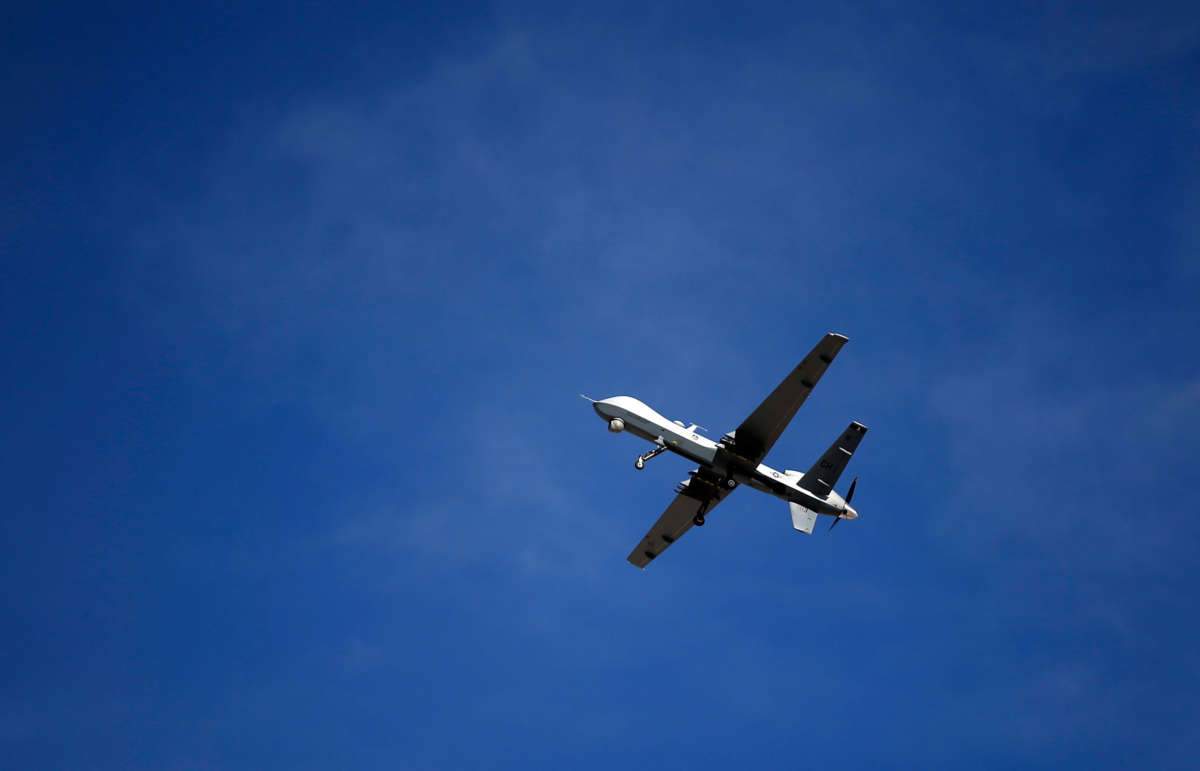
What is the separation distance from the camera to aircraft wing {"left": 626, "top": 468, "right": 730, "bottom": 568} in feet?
200

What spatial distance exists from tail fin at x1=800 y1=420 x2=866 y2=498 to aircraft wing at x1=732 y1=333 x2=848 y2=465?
3.81 m

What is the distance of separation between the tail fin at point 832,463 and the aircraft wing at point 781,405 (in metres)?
3.81

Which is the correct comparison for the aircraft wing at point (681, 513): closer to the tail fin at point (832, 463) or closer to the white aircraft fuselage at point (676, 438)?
the white aircraft fuselage at point (676, 438)

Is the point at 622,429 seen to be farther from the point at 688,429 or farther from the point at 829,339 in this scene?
the point at 829,339

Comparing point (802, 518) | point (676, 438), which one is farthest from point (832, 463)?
point (676, 438)

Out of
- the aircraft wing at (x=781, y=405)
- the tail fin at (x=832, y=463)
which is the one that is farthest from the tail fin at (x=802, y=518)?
the aircraft wing at (x=781, y=405)

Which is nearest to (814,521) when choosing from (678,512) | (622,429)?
(678,512)

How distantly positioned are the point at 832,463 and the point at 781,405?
657 cm

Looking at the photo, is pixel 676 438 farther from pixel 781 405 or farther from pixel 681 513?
pixel 681 513

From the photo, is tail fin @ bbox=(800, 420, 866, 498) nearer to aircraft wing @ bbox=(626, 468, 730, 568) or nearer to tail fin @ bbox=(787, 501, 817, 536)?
tail fin @ bbox=(787, 501, 817, 536)

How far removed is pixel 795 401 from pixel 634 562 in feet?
58.2

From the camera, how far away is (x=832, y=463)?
59.2m

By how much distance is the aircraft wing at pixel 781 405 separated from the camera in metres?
53.0

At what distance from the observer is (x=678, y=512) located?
64625 mm
